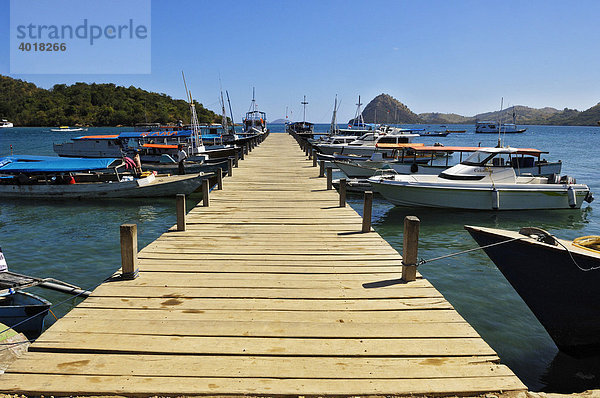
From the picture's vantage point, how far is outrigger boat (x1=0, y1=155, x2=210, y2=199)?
19359 mm

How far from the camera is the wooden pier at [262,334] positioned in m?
3.01

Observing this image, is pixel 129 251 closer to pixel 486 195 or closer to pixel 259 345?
pixel 259 345

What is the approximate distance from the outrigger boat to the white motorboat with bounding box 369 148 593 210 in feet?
35.7

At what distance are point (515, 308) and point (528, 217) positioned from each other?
9995 mm

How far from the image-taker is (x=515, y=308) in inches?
322

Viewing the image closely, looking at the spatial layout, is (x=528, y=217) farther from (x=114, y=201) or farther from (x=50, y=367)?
(x=114, y=201)

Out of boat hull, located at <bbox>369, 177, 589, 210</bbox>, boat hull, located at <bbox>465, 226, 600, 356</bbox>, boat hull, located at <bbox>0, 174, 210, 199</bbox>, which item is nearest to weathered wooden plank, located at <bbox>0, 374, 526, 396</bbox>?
boat hull, located at <bbox>465, 226, 600, 356</bbox>

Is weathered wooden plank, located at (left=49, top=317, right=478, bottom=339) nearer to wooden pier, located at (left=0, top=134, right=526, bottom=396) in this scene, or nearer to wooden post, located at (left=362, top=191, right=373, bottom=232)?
wooden pier, located at (left=0, top=134, right=526, bottom=396)

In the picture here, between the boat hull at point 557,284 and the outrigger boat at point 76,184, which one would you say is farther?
the outrigger boat at point 76,184

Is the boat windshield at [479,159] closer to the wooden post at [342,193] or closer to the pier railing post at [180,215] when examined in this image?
the wooden post at [342,193]

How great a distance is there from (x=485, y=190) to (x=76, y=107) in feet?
567

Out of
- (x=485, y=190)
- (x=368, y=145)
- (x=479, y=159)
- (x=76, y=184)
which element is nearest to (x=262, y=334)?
(x=485, y=190)

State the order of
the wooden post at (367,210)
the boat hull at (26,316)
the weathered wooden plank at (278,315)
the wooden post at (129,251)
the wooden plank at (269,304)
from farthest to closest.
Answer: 1. the wooden post at (367,210)
2. the boat hull at (26,316)
3. the wooden post at (129,251)
4. the wooden plank at (269,304)
5. the weathered wooden plank at (278,315)

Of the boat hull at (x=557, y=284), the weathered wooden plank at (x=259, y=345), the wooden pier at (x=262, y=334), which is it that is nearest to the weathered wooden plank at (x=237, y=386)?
the wooden pier at (x=262, y=334)
